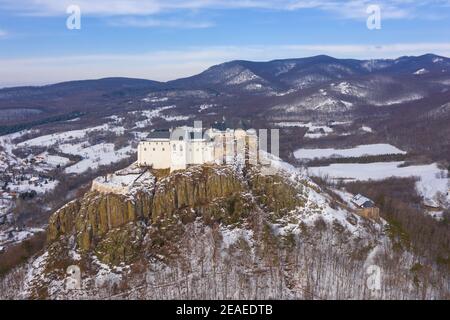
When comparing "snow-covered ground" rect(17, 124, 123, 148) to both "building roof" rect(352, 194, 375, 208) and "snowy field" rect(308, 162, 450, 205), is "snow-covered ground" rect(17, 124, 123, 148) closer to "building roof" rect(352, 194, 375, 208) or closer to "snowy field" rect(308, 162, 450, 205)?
"snowy field" rect(308, 162, 450, 205)

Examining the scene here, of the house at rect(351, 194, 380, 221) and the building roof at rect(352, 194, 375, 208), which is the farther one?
the building roof at rect(352, 194, 375, 208)

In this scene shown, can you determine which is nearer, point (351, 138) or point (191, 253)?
point (191, 253)

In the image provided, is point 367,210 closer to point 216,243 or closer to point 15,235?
point 216,243

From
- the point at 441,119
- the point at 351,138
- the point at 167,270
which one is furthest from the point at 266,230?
the point at 441,119

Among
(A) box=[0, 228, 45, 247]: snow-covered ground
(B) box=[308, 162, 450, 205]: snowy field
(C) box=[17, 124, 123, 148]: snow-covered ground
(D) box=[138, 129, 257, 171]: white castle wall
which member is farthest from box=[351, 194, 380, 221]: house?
(C) box=[17, 124, 123, 148]: snow-covered ground

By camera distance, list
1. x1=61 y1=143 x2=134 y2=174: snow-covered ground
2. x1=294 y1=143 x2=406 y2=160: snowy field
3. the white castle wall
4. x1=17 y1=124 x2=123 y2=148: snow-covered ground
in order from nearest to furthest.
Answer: the white castle wall
x1=294 y1=143 x2=406 y2=160: snowy field
x1=61 y1=143 x2=134 y2=174: snow-covered ground
x1=17 y1=124 x2=123 y2=148: snow-covered ground

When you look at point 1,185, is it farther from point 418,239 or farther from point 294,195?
point 418,239

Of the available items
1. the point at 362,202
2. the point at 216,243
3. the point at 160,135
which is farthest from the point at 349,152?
the point at 216,243
